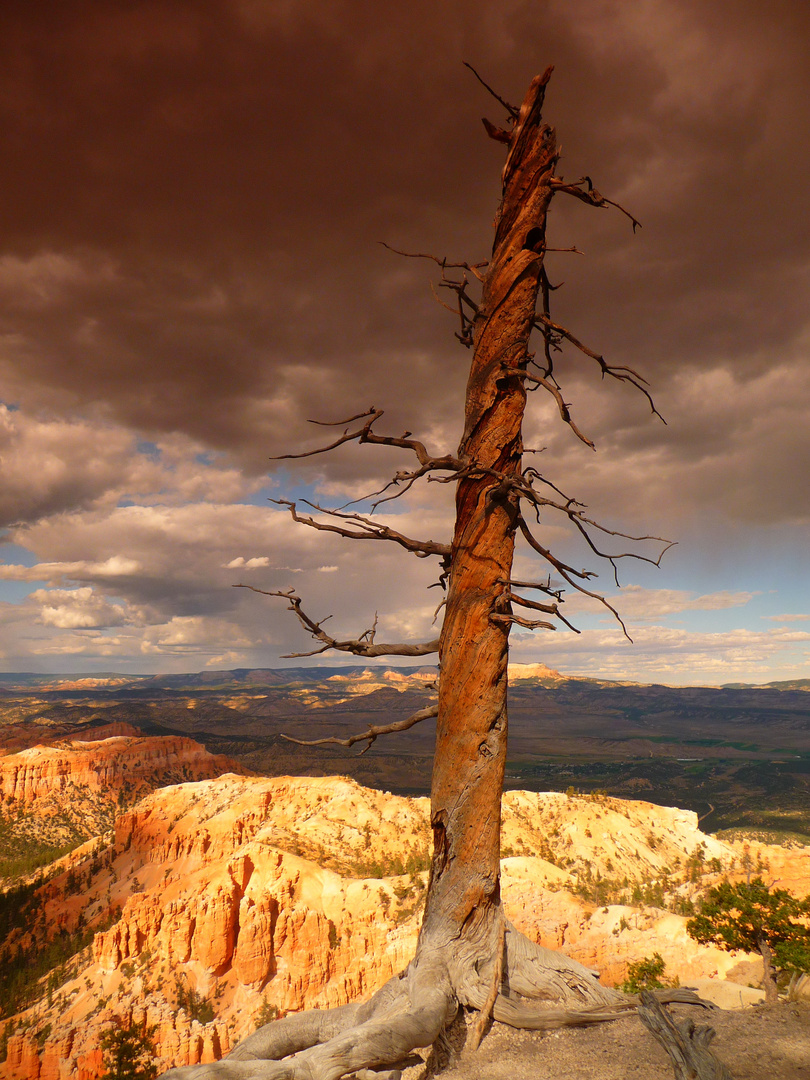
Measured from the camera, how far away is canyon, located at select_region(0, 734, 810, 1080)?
4078cm

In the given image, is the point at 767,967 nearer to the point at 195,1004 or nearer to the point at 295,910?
the point at 295,910

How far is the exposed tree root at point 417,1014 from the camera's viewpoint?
12.8 ft

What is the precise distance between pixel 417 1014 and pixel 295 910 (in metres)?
54.8

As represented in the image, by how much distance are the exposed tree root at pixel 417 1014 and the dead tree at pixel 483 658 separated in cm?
2

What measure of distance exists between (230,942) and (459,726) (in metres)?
59.9

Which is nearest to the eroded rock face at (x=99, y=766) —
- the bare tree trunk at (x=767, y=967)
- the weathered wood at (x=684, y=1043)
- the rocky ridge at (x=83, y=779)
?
the rocky ridge at (x=83, y=779)

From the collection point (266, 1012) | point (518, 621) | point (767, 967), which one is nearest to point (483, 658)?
point (518, 621)

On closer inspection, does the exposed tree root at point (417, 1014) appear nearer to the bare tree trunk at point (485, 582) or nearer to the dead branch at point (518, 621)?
the bare tree trunk at point (485, 582)

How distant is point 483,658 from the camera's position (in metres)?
5.22

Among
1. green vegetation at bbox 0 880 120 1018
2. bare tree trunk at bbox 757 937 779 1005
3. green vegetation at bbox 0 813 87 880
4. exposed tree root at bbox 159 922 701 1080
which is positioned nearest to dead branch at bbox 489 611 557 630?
exposed tree root at bbox 159 922 701 1080

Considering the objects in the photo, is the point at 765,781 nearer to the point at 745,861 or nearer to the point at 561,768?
the point at 561,768

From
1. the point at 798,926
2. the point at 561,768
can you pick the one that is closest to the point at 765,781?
the point at 561,768

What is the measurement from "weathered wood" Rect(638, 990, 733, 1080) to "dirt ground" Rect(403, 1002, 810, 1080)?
77mm

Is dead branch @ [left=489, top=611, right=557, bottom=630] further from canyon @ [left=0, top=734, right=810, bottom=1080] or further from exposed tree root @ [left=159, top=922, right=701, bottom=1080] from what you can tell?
canyon @ [left=0, top=734, right=810, bottom=1080]
